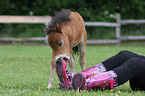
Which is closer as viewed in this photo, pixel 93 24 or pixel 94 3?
pixel 93 24

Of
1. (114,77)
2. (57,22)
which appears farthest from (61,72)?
(57,22)

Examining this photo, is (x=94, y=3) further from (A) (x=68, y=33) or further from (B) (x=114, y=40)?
(A) (x=68, y=33)

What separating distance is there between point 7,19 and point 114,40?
20.0 ft

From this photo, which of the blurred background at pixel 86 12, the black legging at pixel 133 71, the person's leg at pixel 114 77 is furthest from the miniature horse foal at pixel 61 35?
the blurred background at pixel 86 12

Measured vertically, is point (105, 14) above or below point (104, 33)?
above

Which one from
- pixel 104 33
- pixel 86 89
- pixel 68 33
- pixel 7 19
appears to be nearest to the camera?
pixel 86 89

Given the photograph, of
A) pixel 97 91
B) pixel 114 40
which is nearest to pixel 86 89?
pixel 97 91

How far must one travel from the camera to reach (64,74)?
9.89 ft

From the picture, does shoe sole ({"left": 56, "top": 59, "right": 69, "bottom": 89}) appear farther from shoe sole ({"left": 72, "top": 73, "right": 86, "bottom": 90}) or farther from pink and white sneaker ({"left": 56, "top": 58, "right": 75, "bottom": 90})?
shoe sole ({"left": 72, "top": 73, "right": 86, "bottom": 90})

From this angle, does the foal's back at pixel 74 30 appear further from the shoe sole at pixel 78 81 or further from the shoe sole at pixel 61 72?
the shoe sole at pixel 78 81

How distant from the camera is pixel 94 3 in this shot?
16453 mm

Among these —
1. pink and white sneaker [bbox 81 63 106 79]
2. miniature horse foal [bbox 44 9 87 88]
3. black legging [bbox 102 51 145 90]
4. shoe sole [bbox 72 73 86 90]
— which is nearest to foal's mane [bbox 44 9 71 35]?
miniature horse foal [bbox 44 9 87 88]

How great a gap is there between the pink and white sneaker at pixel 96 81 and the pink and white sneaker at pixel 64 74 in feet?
0.40

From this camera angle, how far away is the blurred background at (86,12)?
1449 cm
